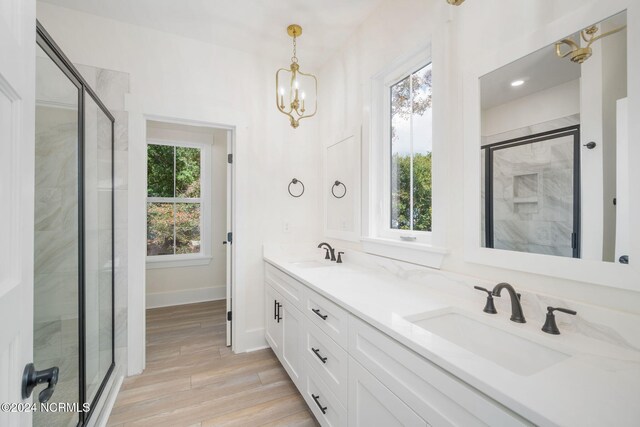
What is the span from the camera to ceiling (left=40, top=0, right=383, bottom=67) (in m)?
2.01

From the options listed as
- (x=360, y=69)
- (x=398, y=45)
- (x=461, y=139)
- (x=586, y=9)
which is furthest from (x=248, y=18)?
(x=586, y=9)

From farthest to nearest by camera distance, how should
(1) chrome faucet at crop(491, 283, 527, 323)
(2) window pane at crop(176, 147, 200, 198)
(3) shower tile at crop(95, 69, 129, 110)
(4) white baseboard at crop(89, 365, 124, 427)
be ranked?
(2) window pane at crop(176, 147, 200, 198)
(3) shower tile at crop(95, 69, 129, 110)
(4) white baseboard at crop(89, 365, 124, 427)
(1) chrome faucet at crop(491, 283, 527, 323)

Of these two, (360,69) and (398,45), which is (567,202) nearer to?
(398,45)

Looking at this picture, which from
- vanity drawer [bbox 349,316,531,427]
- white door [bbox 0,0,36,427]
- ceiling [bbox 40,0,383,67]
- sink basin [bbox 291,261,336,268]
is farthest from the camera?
sink basin [bbox 291,261,336,268]

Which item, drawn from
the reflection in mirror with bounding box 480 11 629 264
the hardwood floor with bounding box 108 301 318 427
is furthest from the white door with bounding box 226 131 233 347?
the reflection in mirror with bounding box 480 11 629 264

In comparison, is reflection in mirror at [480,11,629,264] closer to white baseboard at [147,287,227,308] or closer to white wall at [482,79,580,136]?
white wall at [482,79,580,136]

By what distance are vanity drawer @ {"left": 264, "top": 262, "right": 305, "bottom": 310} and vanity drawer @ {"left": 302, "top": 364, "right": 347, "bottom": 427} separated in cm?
41

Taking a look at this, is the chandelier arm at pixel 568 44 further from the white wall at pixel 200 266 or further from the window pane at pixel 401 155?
the white wall at pixel 200 266

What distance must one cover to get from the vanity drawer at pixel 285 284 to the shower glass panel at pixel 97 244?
3.85ft

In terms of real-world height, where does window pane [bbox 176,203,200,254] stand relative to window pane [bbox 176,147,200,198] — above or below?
below

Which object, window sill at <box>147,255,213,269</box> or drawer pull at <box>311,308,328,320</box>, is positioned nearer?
drawer pull at <box>311,308,328,320</box>

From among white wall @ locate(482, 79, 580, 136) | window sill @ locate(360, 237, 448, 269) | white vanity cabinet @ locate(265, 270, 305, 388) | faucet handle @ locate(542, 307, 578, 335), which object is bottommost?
white vanity cabinet @ locate(265, 270, 305, 388)

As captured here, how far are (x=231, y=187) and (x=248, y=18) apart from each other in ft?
4.42

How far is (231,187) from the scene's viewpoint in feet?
8.51
